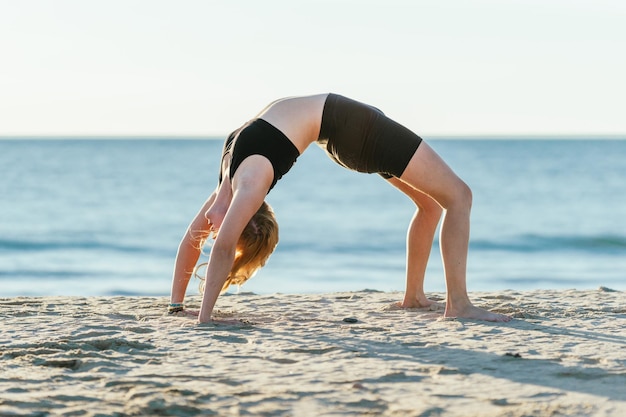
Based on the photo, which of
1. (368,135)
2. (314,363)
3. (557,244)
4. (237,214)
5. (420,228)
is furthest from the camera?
(557,244)

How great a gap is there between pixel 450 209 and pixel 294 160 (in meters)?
0.86

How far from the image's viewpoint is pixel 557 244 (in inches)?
685

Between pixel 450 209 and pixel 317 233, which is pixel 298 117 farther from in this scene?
pixel 317 233

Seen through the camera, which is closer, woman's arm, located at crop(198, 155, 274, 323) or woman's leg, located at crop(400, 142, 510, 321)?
woman's arm, located at crop(198, 155, 274, 323)

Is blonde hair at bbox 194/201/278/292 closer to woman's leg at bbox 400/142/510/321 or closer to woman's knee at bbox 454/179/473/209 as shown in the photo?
woman's leg at bbox 400/142/510/321

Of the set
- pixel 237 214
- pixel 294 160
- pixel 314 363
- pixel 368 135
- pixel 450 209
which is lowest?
pixel 314 363

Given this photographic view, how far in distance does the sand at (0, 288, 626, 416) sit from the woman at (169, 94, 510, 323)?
275mm

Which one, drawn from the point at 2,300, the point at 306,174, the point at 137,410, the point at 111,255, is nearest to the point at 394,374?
the point at 137,410

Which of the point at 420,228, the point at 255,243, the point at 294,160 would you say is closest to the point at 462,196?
the point at 420,228

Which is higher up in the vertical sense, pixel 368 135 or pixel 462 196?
pixel 368 135

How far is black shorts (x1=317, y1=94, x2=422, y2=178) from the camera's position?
4652 mm

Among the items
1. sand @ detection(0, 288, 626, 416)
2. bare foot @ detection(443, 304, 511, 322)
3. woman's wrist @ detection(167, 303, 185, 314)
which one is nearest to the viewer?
sand @ detection(0, 288, 626, 416)

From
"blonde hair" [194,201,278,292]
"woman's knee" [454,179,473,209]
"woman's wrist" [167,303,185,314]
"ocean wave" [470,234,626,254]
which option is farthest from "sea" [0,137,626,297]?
"woman's knee" [454,179,473,209]

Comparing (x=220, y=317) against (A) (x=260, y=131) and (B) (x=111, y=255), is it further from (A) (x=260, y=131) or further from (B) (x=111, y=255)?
(B) (x=111, y=255)
